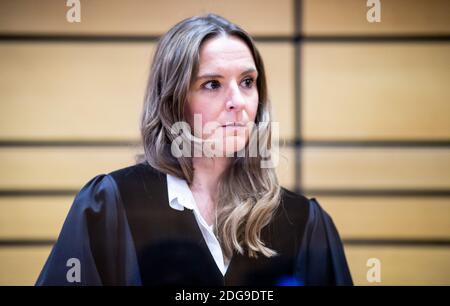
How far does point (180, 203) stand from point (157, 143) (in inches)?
9.6

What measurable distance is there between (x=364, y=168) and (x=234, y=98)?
607 millimetres

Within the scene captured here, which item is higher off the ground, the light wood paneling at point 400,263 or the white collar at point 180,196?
the white collar at point 180,196

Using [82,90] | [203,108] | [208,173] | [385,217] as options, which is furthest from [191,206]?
[385,217]

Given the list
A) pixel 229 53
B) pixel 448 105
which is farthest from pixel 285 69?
pixel 448 105

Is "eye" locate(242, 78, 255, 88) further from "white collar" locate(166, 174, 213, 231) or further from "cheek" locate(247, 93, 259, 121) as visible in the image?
"white collar" locate(166, 174, 213, 231)

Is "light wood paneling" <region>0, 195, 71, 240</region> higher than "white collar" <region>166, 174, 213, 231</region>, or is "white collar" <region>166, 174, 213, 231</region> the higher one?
"white collar" <region>166, 174, 213, 231</region>

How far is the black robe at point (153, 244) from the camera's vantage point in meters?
1.77

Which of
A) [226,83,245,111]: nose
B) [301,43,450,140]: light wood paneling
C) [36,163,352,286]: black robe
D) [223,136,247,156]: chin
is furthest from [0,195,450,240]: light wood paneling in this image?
[226,83,245,111]: nose

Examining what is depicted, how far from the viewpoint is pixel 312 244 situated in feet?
6.05

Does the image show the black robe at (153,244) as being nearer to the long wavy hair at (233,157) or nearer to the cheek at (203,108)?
the long wavy hair at (233,157)

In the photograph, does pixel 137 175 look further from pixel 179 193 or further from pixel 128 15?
pixel 128 15

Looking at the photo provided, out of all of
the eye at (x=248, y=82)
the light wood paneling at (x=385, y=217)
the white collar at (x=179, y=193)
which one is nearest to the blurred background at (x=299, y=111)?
the light wood paneling at (x=385, y=217)

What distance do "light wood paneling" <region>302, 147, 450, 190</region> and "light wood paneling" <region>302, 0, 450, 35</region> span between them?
478 mm

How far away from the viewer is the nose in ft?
5.80
